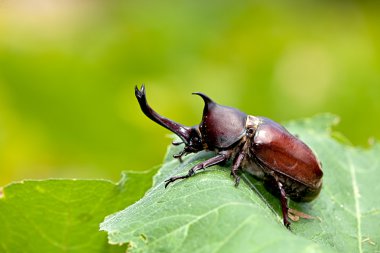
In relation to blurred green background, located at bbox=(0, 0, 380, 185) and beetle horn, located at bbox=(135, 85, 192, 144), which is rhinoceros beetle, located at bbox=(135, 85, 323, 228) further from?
blurred green background, located at bbox=(0, 0, 380, 185)

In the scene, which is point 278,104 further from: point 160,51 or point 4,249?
point 4,249

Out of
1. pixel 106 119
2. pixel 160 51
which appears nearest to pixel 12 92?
pixel 106 119

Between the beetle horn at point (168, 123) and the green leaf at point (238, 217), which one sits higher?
the beetle horn at point (168, 123)

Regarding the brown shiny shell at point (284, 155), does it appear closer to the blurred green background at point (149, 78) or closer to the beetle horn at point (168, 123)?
the beetle horn at point (168, 123)

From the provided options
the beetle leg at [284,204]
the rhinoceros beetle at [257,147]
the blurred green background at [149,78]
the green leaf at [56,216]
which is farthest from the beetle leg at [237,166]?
the blurred green background at [149,78]

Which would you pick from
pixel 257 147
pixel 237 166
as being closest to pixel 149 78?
pixel 257 147

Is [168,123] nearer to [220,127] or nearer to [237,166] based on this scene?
[220,127]
